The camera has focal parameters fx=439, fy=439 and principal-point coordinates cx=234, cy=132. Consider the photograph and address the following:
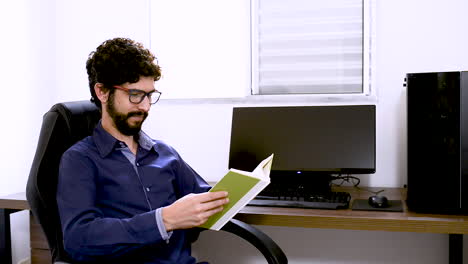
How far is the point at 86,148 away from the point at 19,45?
1244 millimetres

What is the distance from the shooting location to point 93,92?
1447 mm

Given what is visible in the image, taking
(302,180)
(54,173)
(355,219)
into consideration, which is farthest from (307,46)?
(54,173)

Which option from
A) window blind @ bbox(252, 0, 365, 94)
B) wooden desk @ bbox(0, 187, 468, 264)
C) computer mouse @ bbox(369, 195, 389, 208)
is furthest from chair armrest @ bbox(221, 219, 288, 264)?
window blind @ bbox(252, 0, 365, 94)

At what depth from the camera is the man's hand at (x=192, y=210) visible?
1212 mm

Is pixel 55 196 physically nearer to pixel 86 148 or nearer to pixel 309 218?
pixel 86 148

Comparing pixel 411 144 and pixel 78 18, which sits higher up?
pixel 78 18

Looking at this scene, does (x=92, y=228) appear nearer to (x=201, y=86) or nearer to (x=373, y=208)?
(x=373, y=208)

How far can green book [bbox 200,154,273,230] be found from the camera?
1134 mm

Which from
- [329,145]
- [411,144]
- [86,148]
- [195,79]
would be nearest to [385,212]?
[411,144]

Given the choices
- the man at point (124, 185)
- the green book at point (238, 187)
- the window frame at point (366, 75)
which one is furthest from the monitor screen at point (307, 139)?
the green book at point (238, 187)

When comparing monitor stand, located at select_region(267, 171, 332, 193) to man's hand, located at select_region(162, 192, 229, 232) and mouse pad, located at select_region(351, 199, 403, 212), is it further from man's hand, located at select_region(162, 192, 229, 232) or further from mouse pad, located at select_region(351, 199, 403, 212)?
man's hand, located at select_region(162, 192, 229, 232)

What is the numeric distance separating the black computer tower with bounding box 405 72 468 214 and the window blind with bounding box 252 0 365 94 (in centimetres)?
66

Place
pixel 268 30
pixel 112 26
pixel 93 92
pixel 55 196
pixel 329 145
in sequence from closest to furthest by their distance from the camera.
→ pixel 55 196 → pixel 93 92 → pixel 329 145 → pixel 268 30 → pixel 112 26

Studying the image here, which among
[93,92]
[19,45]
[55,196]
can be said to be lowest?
[55,196]
